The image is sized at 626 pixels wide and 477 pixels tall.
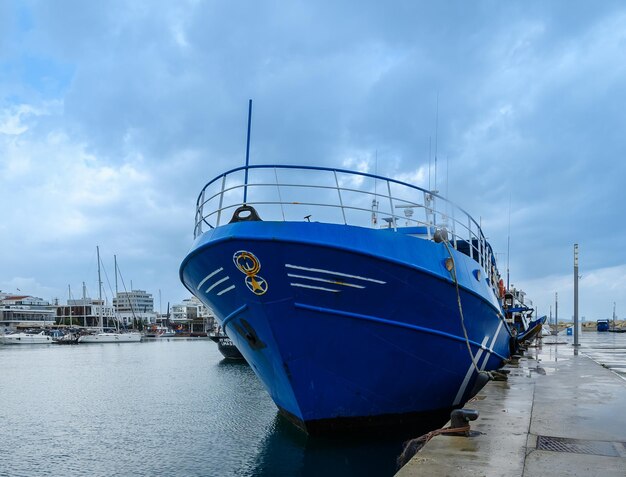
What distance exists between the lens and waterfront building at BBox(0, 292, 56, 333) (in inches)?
3836

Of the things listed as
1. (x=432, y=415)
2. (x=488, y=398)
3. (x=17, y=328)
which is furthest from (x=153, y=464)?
(x=17, y=328)

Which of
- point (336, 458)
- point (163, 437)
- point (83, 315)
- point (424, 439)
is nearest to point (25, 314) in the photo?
point (83, 315)

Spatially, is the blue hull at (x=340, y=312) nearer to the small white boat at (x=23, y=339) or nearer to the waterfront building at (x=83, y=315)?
the small white boat at (x=23, y=339)

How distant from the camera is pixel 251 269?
7332 mm

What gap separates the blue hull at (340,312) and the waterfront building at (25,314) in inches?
3717

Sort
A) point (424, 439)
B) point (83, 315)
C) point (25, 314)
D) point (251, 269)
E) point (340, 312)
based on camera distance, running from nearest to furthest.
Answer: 1. point (424, 439)
2. point (251, 269)
3. point (340, 312)
4. point (83, 315)
5. point (25, 314)

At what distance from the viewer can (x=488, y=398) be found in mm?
7934

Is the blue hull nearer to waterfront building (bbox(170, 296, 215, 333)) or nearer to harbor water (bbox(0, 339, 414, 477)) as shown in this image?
harbor water (bbox(0, 339, 414, 477))

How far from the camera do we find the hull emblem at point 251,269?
23.9ft

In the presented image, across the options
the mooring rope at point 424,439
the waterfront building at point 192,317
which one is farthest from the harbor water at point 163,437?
the waterfront building at point 192,317

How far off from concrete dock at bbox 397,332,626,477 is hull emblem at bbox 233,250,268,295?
3112 millimetres

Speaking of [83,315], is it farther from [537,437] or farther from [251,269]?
[537,437]

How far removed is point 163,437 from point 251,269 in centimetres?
578

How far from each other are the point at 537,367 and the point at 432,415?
510 centimetres
